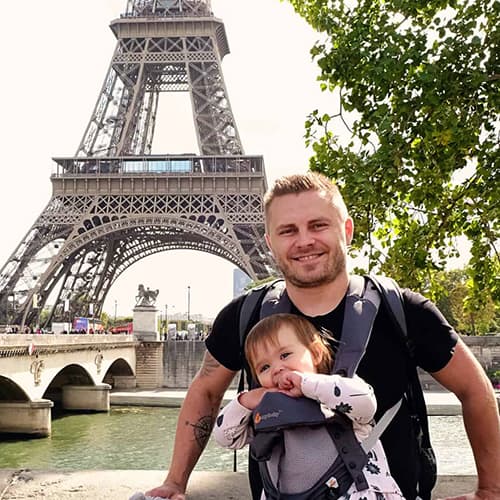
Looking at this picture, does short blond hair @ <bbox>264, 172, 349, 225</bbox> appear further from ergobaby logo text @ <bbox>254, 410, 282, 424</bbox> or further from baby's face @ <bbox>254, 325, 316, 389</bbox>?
ergobaby logo text @ <bbox>254, 410, 282, 424</bbox>

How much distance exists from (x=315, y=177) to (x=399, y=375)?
0.77m

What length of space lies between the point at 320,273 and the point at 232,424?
609 mm

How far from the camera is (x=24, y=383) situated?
22.6 meters

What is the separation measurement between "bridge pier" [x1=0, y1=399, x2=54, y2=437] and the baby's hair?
22.4m

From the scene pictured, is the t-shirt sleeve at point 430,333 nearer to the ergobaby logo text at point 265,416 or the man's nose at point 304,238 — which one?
the man's nose at point 304,238

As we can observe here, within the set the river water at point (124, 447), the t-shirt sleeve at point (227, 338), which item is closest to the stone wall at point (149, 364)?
the river water at point (124, 447)

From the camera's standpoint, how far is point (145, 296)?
42531 millimetres

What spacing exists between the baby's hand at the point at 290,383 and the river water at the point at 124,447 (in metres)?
16.4

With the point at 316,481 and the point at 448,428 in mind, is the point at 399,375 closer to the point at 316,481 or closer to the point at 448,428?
the point at 316,481

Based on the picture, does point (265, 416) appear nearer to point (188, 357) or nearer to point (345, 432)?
point (345, 432)

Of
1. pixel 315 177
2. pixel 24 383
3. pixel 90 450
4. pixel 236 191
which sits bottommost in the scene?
pixel 90 450

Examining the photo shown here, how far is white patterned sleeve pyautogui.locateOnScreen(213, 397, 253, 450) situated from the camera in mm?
2369

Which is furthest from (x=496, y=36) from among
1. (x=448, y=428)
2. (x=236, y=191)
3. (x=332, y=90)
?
(x=236, y=191)

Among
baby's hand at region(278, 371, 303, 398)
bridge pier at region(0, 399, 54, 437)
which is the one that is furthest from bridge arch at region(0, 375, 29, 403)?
baby's hand at region(278, 371, 303, 398)
